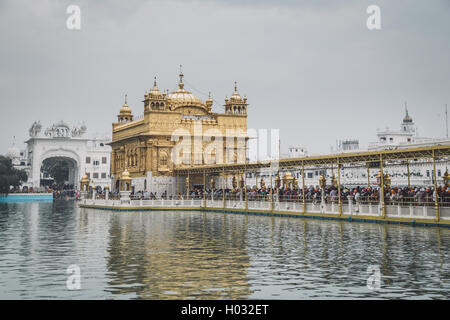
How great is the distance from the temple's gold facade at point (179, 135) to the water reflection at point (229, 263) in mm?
25950

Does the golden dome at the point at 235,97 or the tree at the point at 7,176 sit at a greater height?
the golden dome at the point at 235,97

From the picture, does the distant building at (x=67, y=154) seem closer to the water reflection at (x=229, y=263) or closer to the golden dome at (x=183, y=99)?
the golden dome at (x=183, y=99)

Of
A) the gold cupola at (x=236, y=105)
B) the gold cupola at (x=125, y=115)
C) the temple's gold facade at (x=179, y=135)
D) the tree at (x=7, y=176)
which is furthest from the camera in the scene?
the tree at (x=7, y=176)

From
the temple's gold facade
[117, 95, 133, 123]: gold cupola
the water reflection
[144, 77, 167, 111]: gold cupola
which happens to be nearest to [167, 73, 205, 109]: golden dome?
the temple's gold facade

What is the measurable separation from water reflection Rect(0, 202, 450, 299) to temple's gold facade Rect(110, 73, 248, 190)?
25950 mm

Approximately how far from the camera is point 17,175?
68.0 metres

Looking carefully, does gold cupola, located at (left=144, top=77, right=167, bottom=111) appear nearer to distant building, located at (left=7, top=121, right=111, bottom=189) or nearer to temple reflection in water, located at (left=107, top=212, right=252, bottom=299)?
temple reflection in water, located at (left=107, top=212, right=252, bottom=299)

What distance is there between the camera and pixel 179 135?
46.5m

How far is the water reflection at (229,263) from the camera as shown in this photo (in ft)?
30.8

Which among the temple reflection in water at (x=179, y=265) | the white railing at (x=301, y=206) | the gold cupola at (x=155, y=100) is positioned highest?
the gold cupola at (x=155, y=100)

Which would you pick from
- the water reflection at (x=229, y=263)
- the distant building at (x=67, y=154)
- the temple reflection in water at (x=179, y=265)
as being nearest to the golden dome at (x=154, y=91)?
the water reflection at (x=229, y=263)
